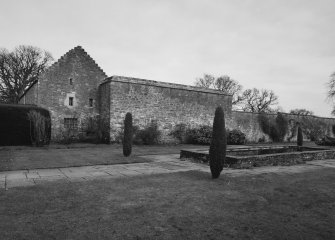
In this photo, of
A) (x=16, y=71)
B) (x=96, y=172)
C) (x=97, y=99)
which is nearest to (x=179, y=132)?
(x=97, y=99)

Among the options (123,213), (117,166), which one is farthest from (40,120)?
(123,213)

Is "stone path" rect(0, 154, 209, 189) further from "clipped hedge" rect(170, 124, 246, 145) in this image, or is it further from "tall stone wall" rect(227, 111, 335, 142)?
"tall stone wall" rect(227, 111, 335, 142)

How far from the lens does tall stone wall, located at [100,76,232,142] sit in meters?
19.8

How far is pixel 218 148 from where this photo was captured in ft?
28.1

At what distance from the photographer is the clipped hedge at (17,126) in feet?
54.1

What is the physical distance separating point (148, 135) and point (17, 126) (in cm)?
872

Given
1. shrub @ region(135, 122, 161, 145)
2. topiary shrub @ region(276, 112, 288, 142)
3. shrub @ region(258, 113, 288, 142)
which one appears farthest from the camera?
topiary shrub @ region(276, 112, 288, 142)

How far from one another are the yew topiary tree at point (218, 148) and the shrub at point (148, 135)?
11814 millimetres

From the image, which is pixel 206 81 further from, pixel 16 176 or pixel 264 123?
pixel 16 176

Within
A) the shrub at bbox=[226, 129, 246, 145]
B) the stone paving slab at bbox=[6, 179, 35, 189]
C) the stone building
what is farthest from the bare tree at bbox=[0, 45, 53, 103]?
the stone paving slab at bbox=[6, 179, 35, 189]

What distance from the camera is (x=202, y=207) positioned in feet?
18.1

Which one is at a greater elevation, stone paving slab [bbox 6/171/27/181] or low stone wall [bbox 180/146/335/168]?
low stone wall [bbox 180/146/335/168]

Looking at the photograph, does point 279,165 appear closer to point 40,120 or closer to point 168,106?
point 168,106

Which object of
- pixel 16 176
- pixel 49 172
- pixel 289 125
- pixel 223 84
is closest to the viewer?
pixel 16 176
